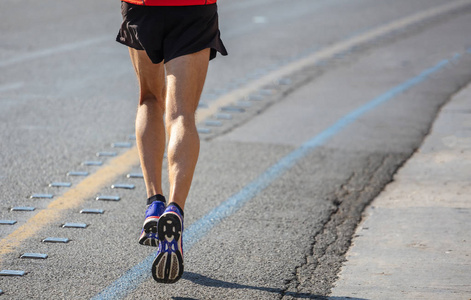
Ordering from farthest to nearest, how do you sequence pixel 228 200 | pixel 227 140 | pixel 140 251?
pixel 227 140, pixel 228 200, pixel 140 251

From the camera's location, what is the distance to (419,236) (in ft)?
13.0

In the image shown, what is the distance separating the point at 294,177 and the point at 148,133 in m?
1.51

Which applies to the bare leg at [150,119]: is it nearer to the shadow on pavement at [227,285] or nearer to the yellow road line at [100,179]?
the shadow on pavement at [227,285]

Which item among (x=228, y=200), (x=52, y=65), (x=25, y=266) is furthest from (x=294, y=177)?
(x=52, y=65)

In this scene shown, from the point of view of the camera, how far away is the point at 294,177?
16.4ft

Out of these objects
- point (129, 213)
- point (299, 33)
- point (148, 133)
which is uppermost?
point (148, 133)

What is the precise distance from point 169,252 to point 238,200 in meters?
1.49

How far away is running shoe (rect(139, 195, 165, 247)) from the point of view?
340cm

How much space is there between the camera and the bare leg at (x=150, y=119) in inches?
146

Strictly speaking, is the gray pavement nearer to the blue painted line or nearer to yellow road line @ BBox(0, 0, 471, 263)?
the blue painted line

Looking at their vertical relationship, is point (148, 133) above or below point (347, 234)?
above

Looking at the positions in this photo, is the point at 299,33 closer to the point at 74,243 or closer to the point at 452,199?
the point at 452,199

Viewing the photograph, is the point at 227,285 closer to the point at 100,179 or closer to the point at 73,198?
the point at 73,198

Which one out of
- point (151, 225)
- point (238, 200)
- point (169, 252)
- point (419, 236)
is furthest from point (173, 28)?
point (419, 236)
